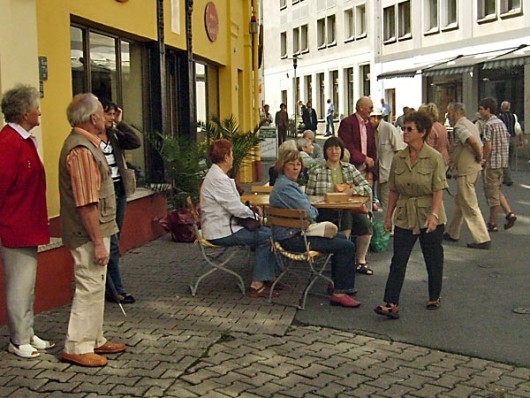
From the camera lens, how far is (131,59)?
11.2 metres

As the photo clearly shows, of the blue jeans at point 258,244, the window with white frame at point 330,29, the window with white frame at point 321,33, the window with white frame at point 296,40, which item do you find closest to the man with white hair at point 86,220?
the blue jeans at point 258,244

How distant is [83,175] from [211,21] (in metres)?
10.2

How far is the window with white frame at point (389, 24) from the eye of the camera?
132ft

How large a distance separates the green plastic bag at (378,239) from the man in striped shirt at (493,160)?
2.36m

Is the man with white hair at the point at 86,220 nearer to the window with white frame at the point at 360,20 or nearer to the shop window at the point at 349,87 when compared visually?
the window with white frame at the point at 360,20

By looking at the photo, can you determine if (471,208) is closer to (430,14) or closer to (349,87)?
(430,14)

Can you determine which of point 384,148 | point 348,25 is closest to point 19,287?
point 384,148

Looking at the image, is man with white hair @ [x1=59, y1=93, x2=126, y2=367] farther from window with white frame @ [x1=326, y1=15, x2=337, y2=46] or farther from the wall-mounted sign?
window with white frame @ [x1=326, y1=15, x2=337, y2=46]

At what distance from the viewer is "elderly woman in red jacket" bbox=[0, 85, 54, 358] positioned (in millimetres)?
5477

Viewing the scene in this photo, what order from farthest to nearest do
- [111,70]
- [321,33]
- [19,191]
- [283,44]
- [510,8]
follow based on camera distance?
1. [283,44]
2. [321,33]
3. [510,8]
4. [111,70]
5. [19,191]

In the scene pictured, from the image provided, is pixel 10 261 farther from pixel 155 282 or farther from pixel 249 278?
pixel 249 278

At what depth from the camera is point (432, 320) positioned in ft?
22.1

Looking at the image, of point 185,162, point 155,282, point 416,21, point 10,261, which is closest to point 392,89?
point 416,21

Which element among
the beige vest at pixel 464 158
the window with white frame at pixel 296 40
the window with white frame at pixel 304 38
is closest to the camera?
the beige vest at pixel 464 158
